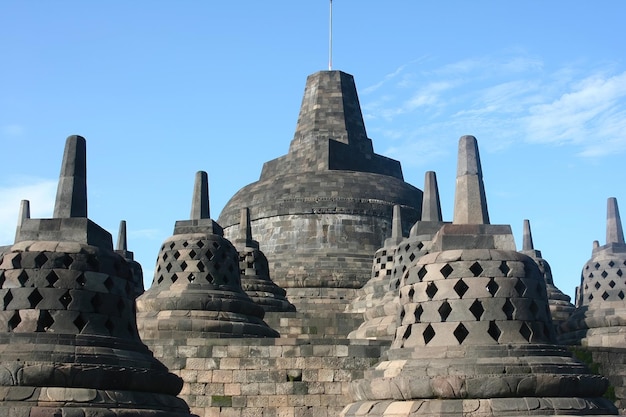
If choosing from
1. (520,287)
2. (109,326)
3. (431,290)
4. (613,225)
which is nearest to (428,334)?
(431,290)

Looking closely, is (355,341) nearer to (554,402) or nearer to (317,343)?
(317,343)

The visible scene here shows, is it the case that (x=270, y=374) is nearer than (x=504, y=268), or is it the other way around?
(x=504, y=268)

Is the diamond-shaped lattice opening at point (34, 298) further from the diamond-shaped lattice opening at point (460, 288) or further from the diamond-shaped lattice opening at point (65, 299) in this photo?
the diamond-shaped lattice opening at point (460, 288)

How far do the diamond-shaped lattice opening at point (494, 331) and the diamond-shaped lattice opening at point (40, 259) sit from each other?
5.30 m

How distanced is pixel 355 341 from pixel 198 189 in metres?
6.93

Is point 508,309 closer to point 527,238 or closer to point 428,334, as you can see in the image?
point 428,334

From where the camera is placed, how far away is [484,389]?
9711 mm

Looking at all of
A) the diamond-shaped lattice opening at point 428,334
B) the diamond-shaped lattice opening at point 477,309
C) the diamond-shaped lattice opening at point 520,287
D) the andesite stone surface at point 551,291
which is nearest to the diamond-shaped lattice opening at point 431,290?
the diamond-shaped lattice opening at point 428,334

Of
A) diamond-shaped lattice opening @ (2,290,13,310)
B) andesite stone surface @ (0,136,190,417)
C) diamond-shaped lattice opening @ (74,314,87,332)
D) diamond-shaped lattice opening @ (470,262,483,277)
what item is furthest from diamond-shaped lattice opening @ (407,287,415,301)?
diamond-shaped lattice opening @ (2,290,13,310)

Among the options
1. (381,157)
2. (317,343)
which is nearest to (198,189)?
(317,343)

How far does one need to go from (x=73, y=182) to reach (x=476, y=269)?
5186 mm

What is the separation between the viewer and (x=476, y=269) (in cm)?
1066

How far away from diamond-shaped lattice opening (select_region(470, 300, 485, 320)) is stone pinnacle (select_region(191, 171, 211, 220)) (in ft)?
36.2

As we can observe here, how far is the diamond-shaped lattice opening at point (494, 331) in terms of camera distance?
33.9 feet
